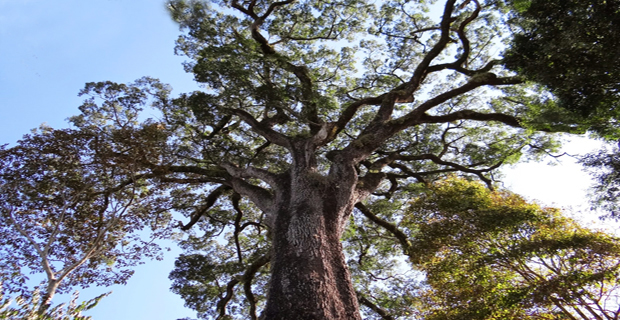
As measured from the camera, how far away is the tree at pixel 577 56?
4.05m

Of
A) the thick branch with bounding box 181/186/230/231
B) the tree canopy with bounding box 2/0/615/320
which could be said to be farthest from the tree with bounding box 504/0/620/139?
the thick branch with bounding box 181/186/230/231

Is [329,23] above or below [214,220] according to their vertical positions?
above

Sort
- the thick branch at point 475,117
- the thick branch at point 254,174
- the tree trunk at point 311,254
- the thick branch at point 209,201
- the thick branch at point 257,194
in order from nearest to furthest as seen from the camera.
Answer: the tree trunk at point 311,254 → the thick branch at point 257,194 → the thick branch at point 254,174 → the thick branch at point 475,117 → the thick branch at point 209,201

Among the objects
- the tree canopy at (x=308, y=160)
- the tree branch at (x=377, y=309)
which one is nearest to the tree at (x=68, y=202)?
the tree canopy at (x=308, y=160)

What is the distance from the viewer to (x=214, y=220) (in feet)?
34.4

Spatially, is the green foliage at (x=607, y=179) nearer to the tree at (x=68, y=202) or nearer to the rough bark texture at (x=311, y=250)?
the rough bark texture at (x=311, y=250)

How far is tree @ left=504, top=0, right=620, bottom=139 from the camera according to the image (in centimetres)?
405

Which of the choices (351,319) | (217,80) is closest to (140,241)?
(217,80)

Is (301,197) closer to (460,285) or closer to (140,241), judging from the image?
(460,285)

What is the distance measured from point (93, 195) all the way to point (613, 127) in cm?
938

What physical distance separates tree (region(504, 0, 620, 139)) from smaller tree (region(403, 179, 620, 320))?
1666 millimetres

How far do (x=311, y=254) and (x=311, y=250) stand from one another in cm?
7

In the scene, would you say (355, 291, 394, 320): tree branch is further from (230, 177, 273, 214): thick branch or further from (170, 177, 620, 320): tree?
(230, 177, 273, 214): thick branch

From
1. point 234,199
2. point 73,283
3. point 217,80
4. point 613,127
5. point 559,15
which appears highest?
point 217,80
